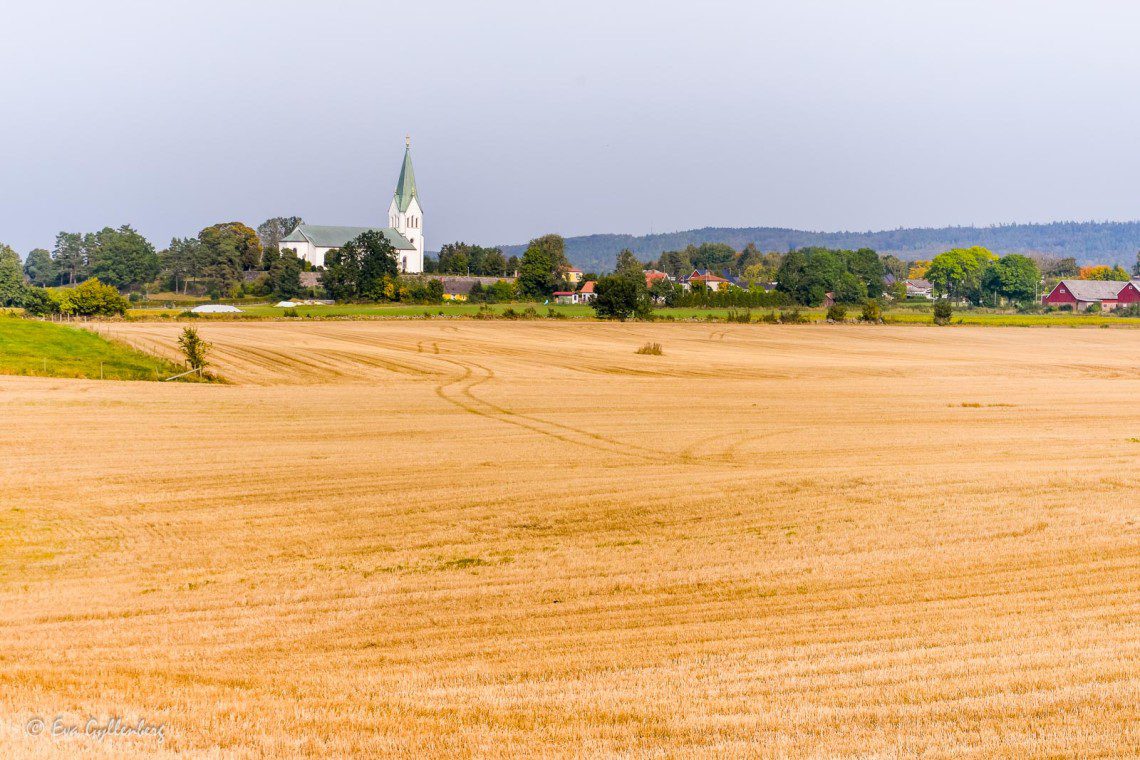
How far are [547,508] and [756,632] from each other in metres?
7.25

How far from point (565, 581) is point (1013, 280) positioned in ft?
491

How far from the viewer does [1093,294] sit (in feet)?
436

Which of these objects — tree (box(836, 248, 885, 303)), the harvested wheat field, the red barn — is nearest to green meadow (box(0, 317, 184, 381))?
the harvested wheat field

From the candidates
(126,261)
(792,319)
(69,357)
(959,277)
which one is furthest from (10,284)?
(959,277)

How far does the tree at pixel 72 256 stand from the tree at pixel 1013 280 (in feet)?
500

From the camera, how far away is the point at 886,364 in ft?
183

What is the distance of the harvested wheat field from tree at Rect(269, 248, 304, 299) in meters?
109

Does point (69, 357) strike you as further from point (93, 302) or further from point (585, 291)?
point (585, 291)

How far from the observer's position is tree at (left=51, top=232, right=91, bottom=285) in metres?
191

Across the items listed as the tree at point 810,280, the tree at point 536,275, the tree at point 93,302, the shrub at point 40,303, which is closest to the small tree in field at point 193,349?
the tree at point 93,302

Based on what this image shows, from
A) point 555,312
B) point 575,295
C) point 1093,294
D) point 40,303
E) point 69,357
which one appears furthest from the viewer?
point 575,295

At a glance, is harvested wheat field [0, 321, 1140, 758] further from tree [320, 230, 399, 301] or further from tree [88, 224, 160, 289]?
tree [88, 224, 160, 289]

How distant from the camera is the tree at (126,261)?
162375 millimetres

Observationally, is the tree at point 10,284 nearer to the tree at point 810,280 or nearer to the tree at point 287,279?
the tree at point 287,279
